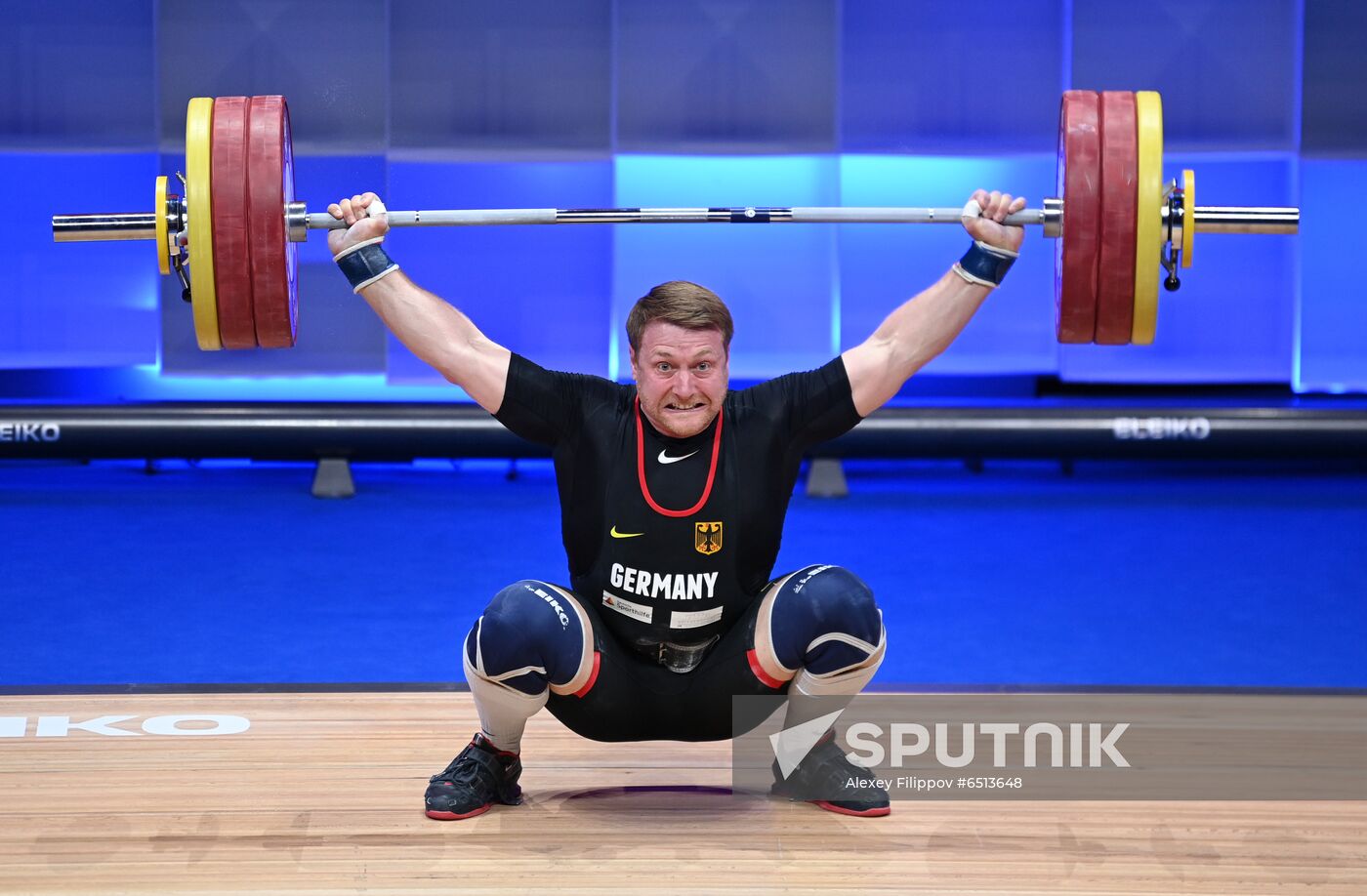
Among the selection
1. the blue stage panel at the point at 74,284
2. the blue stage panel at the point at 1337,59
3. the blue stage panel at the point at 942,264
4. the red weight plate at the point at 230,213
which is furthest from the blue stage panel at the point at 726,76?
the red weight plate at the point at 230,213

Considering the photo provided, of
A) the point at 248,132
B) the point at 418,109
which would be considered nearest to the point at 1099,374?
the point at 418,109

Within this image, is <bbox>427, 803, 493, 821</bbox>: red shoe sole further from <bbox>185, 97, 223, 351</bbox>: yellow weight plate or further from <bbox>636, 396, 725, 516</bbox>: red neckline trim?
<bbox>185, 97, 223, 351</bbox>: yellow weight plate

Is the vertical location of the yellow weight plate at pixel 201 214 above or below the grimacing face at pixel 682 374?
above

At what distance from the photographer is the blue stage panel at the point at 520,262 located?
772cm

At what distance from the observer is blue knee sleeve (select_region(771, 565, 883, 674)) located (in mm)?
2510

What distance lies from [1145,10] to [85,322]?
225 inches

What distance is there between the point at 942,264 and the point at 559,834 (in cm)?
563

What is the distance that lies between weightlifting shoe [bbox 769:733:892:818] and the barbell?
90 centimetres

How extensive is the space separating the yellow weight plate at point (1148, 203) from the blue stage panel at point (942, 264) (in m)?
5.01

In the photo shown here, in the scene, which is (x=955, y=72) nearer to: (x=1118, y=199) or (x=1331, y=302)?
(x=1331, y=302)

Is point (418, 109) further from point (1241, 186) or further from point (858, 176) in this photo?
point (1241, 186)

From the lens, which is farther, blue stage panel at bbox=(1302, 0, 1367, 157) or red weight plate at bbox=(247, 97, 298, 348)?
blue stage panel at bbox=(1302, 0, 1367, 157)

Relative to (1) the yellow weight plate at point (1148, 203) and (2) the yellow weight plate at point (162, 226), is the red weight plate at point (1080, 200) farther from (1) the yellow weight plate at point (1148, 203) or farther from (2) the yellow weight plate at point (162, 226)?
(2) the yellow weight plate at point (162, 226)

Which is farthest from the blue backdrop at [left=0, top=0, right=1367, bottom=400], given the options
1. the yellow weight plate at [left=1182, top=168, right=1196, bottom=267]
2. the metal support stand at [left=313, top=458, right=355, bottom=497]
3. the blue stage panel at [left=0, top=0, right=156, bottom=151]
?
the yellow weight plate at [left=1182, top=168, right=1196, bottom=267]
